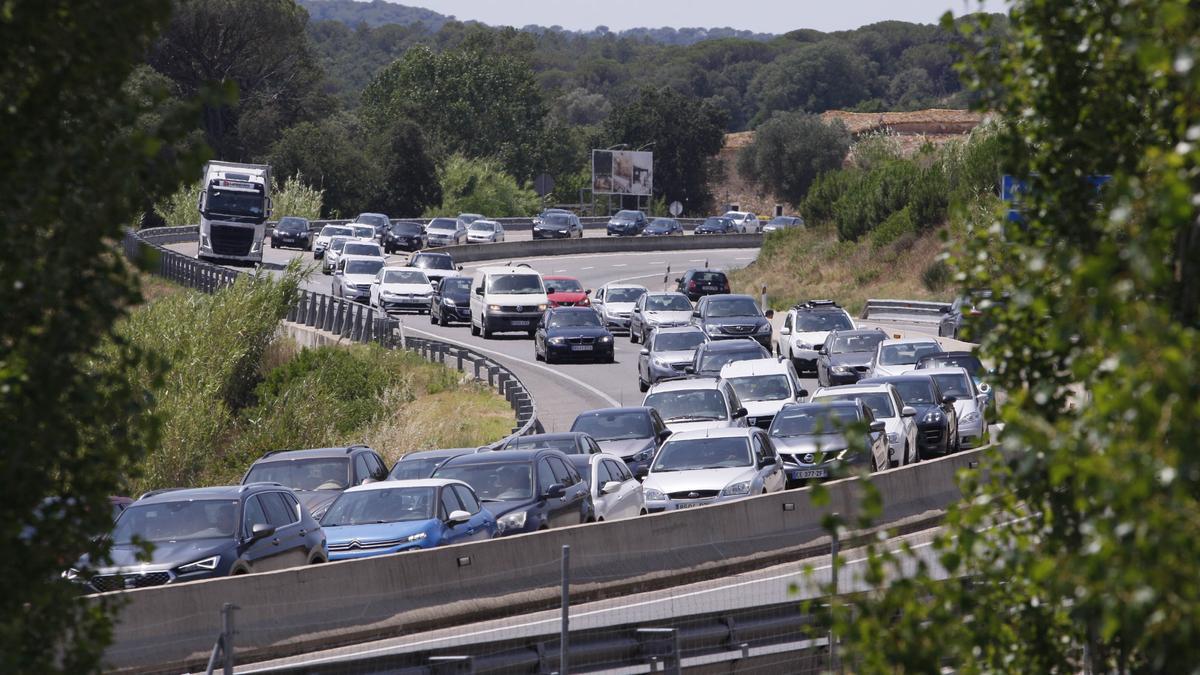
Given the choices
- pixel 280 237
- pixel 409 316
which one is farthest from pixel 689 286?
pixel 280 237

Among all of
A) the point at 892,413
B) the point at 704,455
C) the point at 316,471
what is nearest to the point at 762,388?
the point at 892,413

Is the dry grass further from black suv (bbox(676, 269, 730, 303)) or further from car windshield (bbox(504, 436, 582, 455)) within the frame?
car windshield (bbox(504, 436, 582, 455))

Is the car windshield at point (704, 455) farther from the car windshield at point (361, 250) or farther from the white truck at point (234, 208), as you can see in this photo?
the white truck at point (234, 208)

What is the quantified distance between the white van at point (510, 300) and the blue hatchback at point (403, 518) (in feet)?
96.9

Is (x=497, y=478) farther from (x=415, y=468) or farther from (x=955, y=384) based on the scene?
(x=955, y=384)

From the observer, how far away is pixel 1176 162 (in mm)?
3848

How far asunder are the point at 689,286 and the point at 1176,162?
53699 mm

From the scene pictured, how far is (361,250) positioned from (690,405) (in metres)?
35.9

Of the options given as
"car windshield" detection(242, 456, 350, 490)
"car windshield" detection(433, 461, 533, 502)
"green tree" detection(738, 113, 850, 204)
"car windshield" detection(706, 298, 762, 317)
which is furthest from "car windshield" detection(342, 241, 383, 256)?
"green tree" detection(738, 113, 850, 204)

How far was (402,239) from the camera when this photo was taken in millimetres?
79250

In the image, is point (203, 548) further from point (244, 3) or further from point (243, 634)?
point (244, 3)

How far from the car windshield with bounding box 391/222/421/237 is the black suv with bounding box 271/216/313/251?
438 cm

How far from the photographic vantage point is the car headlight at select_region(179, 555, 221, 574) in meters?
15.1

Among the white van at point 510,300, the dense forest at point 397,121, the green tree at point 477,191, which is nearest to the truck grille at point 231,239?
the white van at point 510,300
